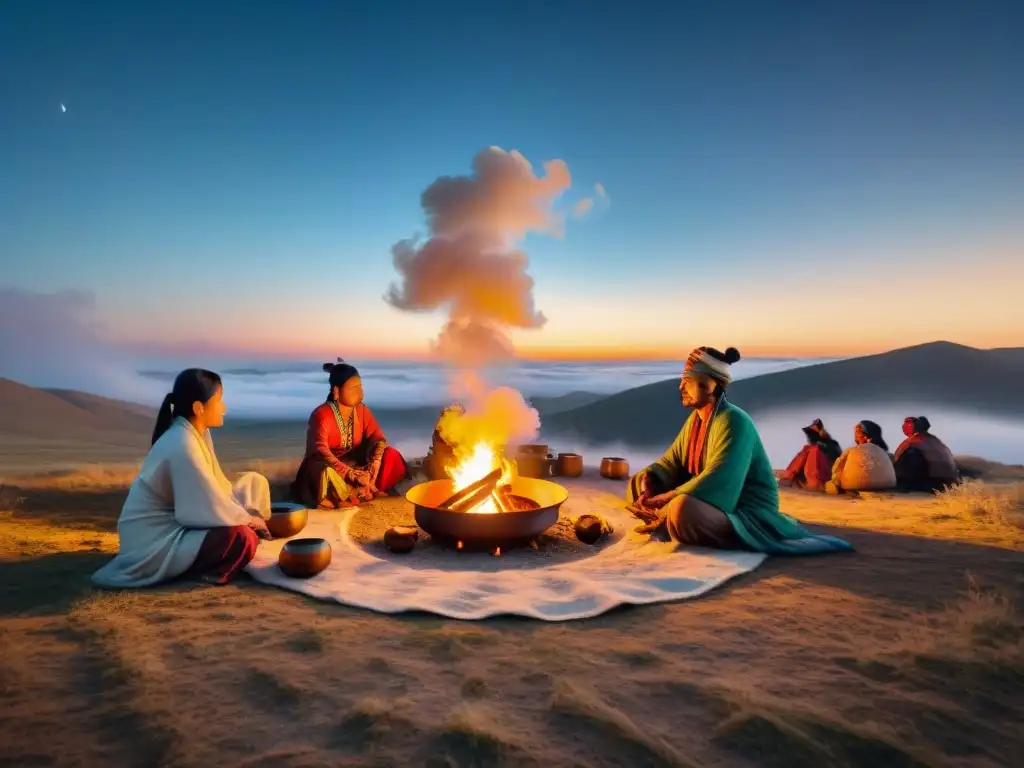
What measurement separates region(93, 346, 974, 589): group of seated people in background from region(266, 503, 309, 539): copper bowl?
11 centimetres

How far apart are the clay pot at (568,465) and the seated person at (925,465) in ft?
15.5

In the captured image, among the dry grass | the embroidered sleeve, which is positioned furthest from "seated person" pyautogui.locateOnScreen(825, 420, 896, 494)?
the embroidered sleeve

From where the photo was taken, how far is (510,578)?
478 cm

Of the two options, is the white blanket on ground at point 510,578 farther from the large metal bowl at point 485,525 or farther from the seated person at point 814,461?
the seated person at point 814,461

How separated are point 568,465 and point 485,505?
11.8 feet

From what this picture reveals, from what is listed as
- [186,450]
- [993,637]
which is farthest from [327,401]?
[993,637]

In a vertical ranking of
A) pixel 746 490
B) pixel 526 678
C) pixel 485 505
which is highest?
pixel 746 490

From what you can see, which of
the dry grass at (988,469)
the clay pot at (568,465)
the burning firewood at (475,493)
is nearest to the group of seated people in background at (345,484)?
the burning firewood at (475,493)

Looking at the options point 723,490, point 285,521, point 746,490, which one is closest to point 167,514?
point 285,521

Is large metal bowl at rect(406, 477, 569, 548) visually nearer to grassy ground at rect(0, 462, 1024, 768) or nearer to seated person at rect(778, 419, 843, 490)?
grassy ground at rect(0, 462, 1024, 768)

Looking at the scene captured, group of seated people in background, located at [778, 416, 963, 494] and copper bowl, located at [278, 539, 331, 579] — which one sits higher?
group of seated people in background, located at [778, 416, 963, 494]

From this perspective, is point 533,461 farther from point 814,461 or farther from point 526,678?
point 526,678

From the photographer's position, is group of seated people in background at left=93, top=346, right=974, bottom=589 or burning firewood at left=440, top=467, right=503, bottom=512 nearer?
group of seated people in background at left=93, top=346, right=974, bottom=589

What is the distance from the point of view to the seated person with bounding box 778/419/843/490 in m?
8.91
